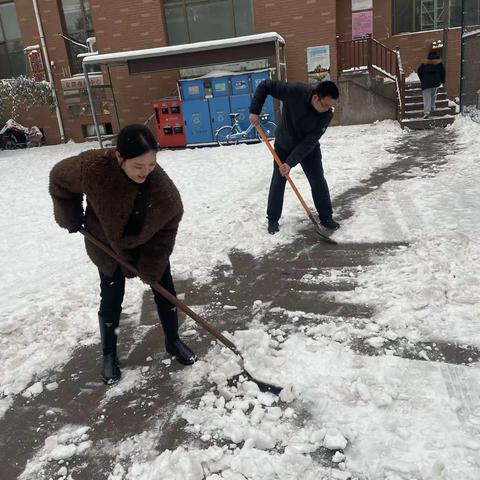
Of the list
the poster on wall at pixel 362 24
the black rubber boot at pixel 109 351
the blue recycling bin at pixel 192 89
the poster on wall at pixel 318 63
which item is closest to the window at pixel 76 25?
the blue recycling bin at pixel 192 89

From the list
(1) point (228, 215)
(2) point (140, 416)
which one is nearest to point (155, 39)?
(1) point (228, 215)

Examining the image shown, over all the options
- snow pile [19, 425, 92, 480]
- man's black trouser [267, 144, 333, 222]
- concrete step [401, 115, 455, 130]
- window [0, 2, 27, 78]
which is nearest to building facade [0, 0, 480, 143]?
window [0, 2, 27, 78]

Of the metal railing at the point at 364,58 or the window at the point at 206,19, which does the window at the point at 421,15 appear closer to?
the metal railing at the point at 364,58

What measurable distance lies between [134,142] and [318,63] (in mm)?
12443

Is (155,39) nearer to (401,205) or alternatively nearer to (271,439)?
(401,205)

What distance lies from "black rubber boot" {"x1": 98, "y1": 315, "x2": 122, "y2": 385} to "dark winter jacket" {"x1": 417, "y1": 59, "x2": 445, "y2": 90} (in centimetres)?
1025

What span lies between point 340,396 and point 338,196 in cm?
409

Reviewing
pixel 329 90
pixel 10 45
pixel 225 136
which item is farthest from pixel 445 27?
pixel 10 45

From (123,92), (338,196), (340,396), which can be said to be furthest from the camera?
(123,92)

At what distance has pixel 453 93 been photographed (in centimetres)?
1388

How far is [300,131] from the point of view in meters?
4.69

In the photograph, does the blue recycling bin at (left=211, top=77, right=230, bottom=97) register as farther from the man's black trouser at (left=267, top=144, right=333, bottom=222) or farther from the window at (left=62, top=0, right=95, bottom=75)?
the man's black trouser at (left=267, top=144, right=333, bottom=222)

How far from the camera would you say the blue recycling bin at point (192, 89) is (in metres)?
12.5

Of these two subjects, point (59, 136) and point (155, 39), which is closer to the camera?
point (155, 39)
